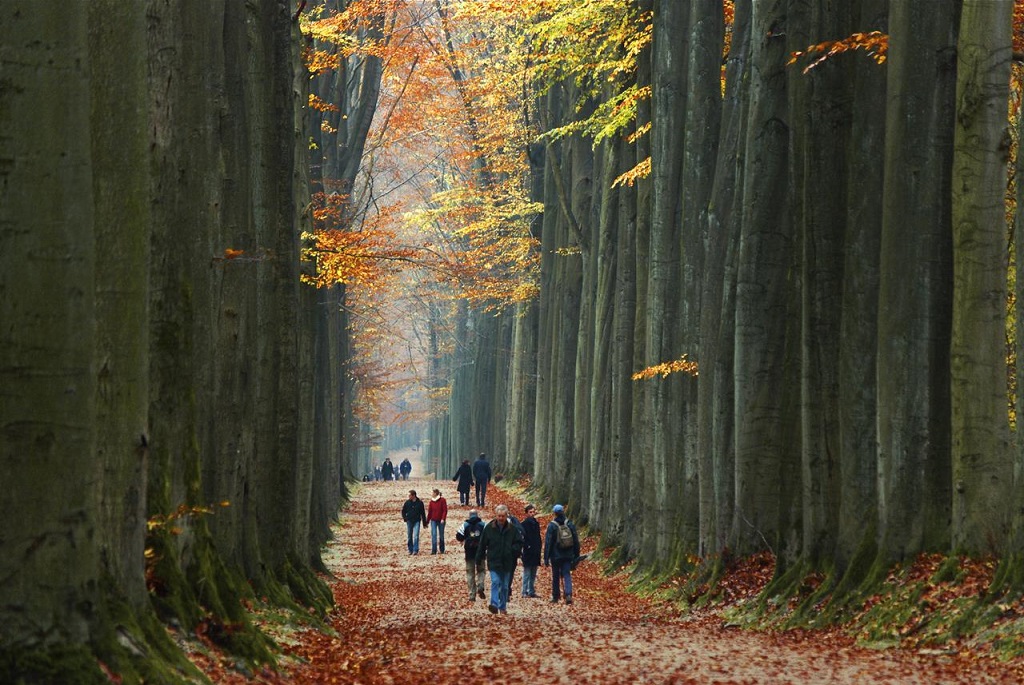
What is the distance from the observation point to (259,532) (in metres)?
15.1

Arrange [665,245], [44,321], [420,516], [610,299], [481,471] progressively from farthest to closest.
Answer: [481,471] → [420,516] → [610,299] → [665,245] → [44,321]

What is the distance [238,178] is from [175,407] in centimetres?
420

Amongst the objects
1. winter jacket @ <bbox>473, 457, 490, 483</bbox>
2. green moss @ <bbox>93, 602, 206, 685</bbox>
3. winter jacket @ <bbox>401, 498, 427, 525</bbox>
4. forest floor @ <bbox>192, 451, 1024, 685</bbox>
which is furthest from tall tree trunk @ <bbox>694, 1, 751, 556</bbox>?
winter jacket @ <bbox>473, 457, 490, 483</bbox>

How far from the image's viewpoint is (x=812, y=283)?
14.8 m

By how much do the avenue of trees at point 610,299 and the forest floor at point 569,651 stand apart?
2.91 ft

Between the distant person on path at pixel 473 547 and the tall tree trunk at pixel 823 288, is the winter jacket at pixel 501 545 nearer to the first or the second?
the distant person on path at pixel 473 547

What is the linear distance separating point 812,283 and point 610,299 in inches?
468

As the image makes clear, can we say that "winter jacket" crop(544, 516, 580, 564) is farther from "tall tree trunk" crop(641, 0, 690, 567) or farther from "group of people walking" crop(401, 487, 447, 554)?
"group of people walking" crop(401, 487, 447, 554)

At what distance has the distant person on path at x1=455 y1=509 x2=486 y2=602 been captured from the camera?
1867cm

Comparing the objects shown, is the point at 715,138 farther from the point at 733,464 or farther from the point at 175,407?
the point at 175,407

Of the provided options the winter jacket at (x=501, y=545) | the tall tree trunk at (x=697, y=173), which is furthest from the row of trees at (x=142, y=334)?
the tall tree trunk at (x=697, y=173)

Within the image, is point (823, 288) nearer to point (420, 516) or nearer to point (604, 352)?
point (604, 352)

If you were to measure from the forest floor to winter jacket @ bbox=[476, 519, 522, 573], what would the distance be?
2.23 feet

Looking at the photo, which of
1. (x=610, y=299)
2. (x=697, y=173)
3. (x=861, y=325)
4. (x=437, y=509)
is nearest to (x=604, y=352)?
(x=610, y=299)
